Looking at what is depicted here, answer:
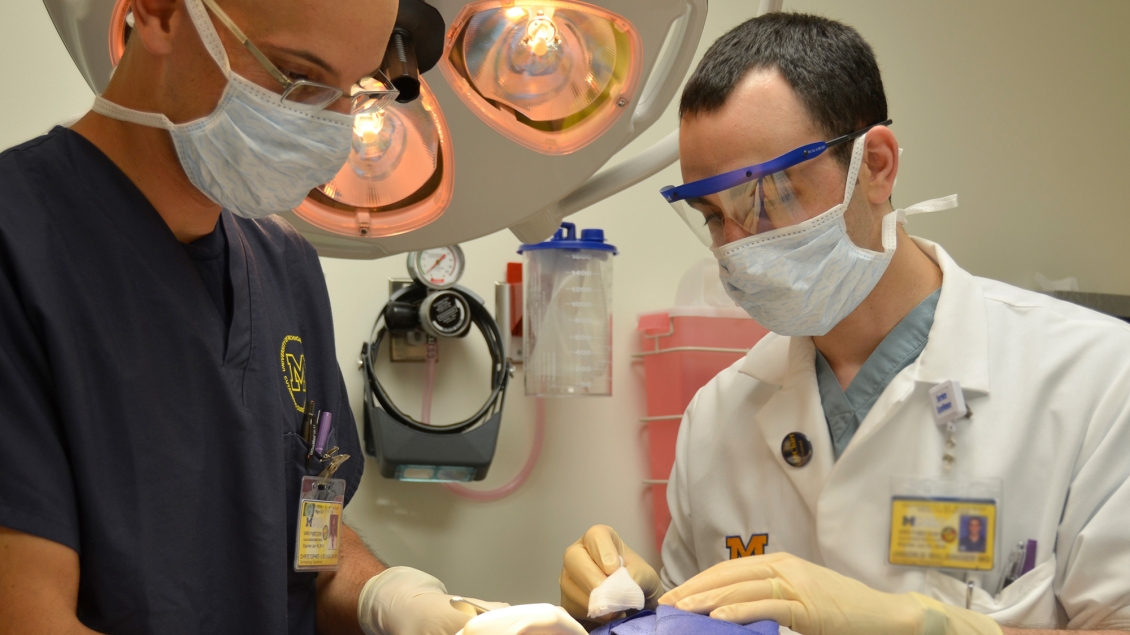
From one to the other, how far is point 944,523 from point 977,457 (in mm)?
111

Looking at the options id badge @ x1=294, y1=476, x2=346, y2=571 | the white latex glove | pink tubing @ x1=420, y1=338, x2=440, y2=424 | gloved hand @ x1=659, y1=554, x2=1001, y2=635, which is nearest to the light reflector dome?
id badge @ x1=294, y1=476, x2=346, y2=571

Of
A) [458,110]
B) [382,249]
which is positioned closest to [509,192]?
[458,110]

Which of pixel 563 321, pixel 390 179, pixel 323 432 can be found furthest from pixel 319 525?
pixel 563 321

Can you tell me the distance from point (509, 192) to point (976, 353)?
2.61 feet

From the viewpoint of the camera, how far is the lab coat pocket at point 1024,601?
47.5 inches

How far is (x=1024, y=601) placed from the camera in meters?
1.21

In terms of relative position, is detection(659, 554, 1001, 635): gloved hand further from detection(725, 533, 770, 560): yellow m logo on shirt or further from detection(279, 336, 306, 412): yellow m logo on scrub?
detection(279, 336, 306, 412): yellow m logo on scrub

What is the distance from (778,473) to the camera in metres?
1.52

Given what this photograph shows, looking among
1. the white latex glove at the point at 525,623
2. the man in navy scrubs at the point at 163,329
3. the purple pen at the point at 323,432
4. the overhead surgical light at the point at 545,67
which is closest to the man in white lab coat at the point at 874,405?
the white latex glove at the point at 525,623

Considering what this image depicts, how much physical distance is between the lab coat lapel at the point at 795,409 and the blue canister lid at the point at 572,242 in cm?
51

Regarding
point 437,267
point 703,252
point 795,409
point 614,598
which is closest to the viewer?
point 614,598

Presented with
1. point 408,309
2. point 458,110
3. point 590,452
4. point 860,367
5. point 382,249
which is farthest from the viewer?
point 590,452

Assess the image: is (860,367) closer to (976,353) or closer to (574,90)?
(976,353)

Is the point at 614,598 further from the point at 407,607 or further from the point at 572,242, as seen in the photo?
the point at 572,242
